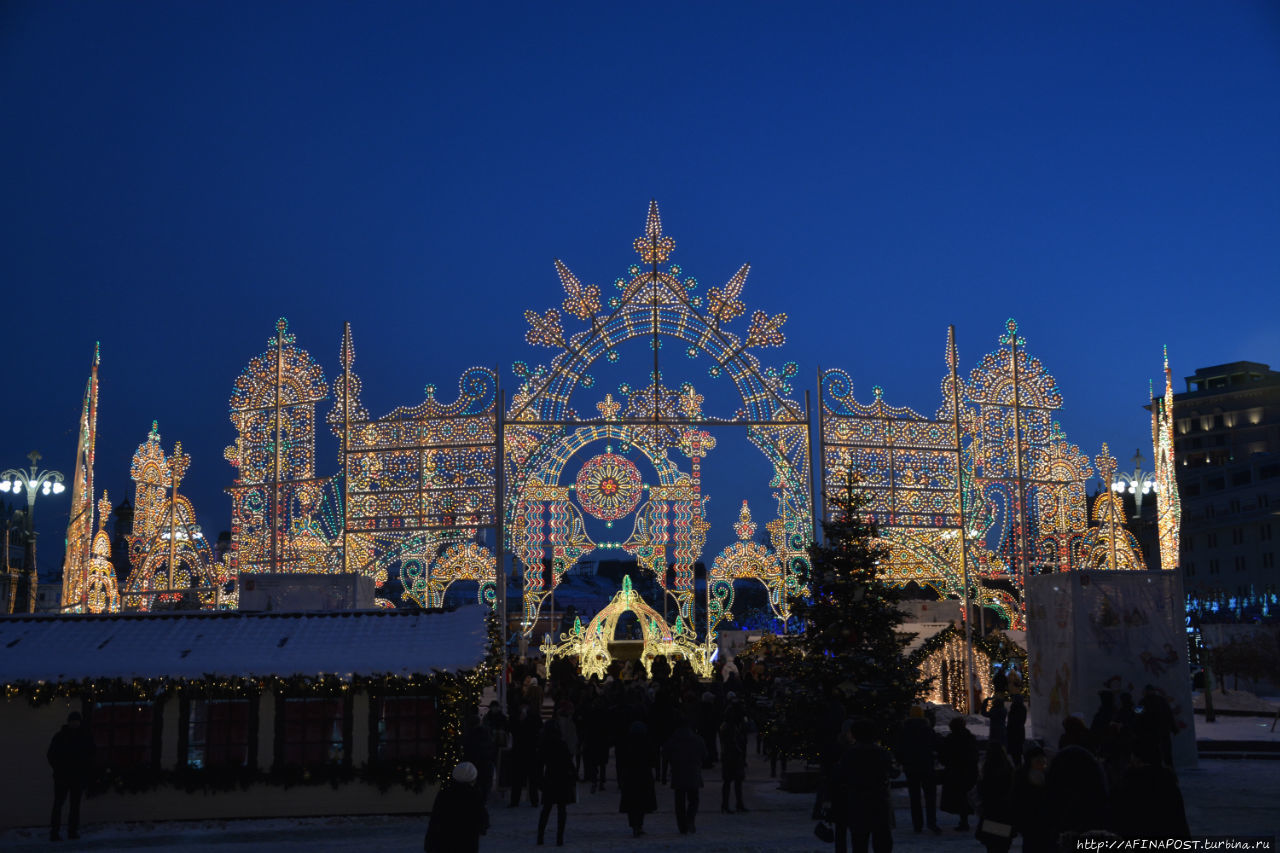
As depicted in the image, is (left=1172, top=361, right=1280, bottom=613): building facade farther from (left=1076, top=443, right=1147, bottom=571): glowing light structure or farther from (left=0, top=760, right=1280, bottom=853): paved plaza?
(left=0, top=760, right=1280, bottom=853): paved plaza

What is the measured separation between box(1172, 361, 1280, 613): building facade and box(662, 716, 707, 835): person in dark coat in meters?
47.4

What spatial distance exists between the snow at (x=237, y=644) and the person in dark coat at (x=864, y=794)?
19.1 ft

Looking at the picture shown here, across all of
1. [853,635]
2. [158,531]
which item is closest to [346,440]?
[853,635]

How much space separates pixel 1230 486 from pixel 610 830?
241ft

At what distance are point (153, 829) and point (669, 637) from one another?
1741cm

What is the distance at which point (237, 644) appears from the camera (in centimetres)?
1541

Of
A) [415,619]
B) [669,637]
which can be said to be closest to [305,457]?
[415,619]

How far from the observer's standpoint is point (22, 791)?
48.1 ft

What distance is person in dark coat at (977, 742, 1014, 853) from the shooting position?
30.0 ft

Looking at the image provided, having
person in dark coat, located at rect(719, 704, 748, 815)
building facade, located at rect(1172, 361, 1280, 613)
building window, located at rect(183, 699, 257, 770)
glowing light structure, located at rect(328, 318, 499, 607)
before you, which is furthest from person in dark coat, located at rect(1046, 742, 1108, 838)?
building facade, located at rect(1172, 361, 1280, 613)

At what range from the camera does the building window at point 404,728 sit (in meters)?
15.3

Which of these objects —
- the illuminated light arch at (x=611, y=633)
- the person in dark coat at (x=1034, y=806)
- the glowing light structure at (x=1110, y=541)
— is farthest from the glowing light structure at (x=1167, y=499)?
the person in dark coat at (x=1034, y=806)

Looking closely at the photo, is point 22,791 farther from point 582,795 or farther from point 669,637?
point 669,637

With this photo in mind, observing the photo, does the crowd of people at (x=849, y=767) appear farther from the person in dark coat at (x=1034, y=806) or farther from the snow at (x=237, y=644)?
the snow at (x=237, y=644)
